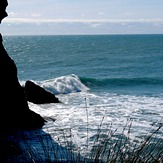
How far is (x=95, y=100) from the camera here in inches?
1134

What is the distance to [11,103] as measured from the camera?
57.5ft

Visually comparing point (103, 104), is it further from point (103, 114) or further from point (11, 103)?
point (11, 103)

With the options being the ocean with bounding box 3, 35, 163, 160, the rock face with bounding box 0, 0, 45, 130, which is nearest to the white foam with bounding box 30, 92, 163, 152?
the ocean with bounding box 3, 35, 163, 160

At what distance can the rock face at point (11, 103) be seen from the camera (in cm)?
1705

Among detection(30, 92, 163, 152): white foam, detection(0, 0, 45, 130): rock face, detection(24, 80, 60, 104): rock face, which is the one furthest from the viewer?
detection(24, 80, 60, 104): rock face

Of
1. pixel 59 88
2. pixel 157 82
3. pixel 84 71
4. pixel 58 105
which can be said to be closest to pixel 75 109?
pixel 58 105

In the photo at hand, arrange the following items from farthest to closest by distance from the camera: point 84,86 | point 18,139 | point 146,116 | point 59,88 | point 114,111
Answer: point 84,86
point 59,88
point 114,111
point 146,116
point 18,139

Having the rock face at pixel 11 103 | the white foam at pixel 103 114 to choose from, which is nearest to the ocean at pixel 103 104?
the white foam at pixel 103 114

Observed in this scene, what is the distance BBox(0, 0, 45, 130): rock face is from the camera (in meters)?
17.0

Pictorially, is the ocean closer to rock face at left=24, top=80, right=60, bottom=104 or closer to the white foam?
the white foam

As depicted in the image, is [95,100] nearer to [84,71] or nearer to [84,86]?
[84,86]

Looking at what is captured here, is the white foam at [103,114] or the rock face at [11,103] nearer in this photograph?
the rock face at [11,103]

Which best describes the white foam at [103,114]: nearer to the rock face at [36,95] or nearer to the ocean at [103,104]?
the ocean at [103,104]

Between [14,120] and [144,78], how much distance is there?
3025cm
